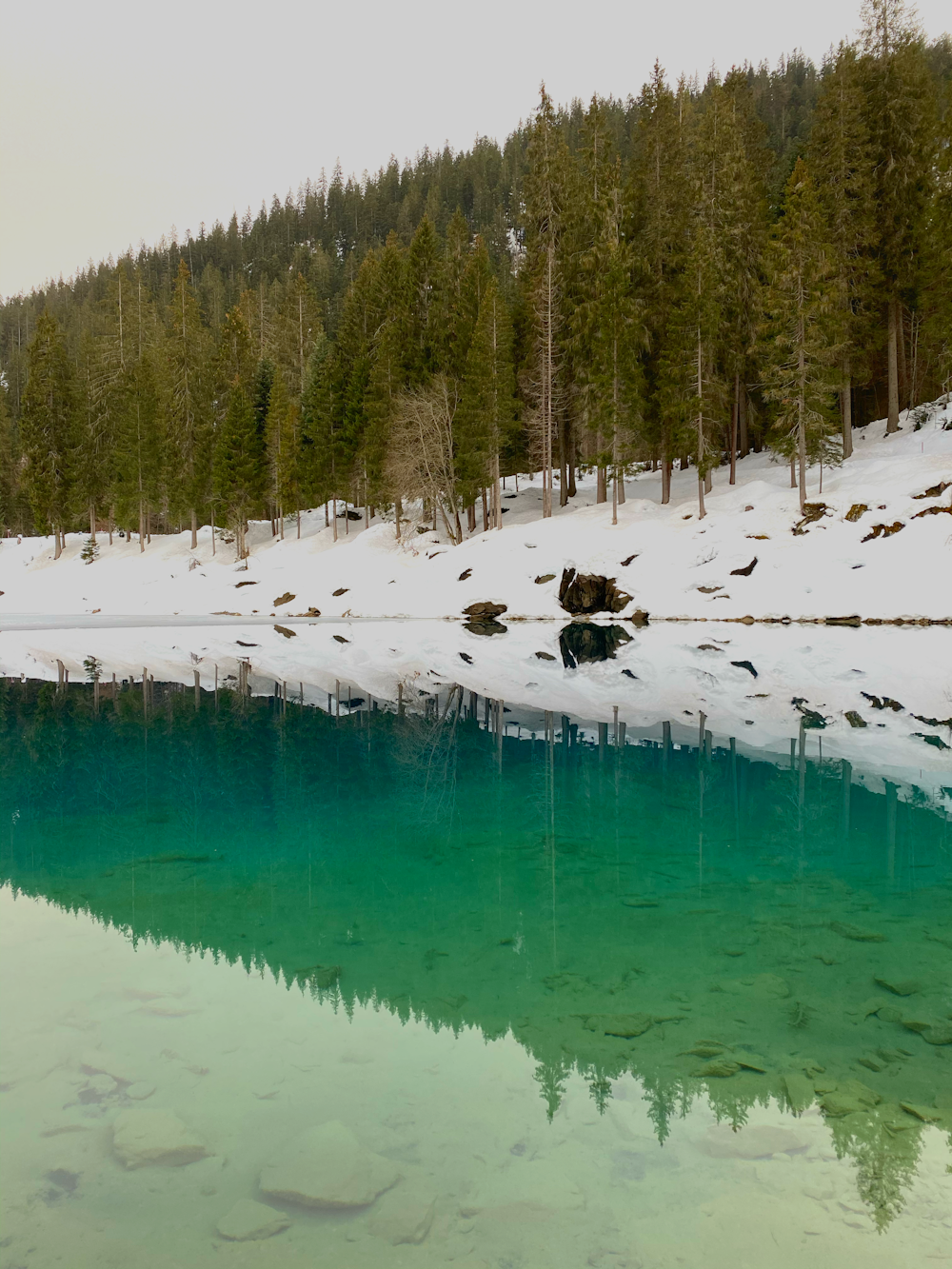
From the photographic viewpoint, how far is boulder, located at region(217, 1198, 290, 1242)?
9.29 ft

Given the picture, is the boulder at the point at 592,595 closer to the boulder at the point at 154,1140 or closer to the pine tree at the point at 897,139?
the pine tree at the point at 897,139

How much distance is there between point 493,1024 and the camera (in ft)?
14.4

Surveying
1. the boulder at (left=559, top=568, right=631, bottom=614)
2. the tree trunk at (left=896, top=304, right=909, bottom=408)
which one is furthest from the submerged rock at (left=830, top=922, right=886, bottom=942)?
the tree trunk at (left=896, top=304, right=909, bottom=408)

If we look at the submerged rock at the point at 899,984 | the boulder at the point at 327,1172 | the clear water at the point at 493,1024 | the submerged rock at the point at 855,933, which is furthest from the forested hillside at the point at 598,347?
the boulder at the point at 327,1172

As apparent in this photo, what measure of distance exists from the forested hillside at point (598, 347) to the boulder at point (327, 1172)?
36.8m

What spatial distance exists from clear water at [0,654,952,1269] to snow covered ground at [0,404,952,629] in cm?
2436

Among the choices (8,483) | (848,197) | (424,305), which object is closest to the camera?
(848,197)

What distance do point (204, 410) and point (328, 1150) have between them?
62.2 meters

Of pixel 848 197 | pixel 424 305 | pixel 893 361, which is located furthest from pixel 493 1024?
pixel 424 305

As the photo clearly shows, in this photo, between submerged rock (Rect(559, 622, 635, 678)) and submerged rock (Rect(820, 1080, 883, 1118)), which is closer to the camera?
submerged rock (Rect(820, 1080, 883, 1118))

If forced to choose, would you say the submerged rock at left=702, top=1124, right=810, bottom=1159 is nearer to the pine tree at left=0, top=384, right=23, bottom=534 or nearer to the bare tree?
the bare tree

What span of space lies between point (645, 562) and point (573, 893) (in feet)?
103

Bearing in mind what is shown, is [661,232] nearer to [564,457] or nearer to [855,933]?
[564,457]

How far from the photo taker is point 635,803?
8.84 metres
